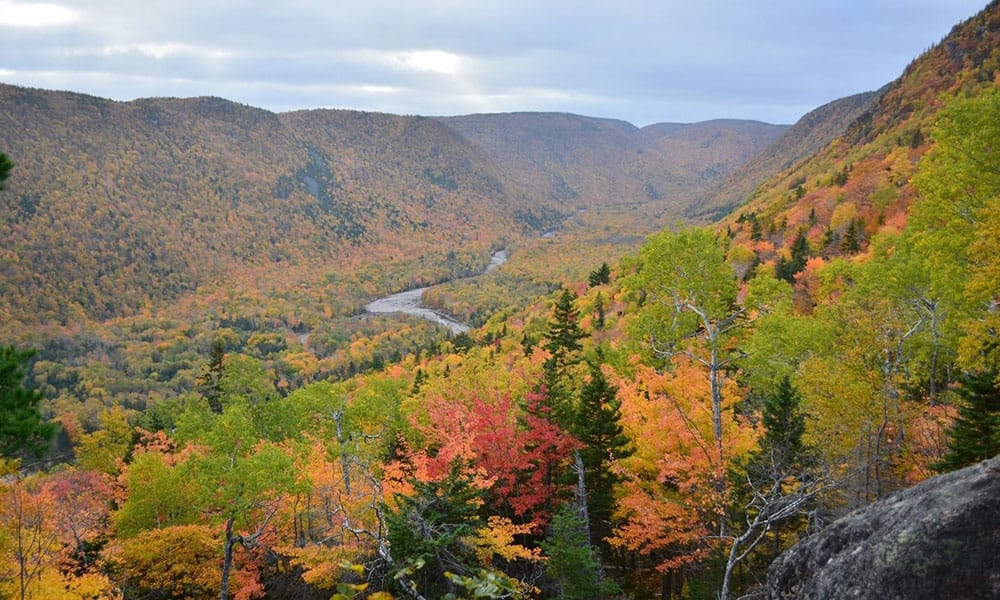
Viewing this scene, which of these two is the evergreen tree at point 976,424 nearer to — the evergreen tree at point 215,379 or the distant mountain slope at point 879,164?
the distant mountain slope at point 879,164

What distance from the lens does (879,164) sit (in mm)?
80750

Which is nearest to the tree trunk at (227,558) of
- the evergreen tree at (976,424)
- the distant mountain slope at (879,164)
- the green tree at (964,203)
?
the evergreen tree at (976,424)

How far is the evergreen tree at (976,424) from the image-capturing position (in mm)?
14000

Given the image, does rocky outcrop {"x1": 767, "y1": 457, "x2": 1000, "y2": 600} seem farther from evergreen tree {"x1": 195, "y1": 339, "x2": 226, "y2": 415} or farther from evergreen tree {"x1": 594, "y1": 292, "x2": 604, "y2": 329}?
evergreen tree {"x1": 594, "y1": 292, "x2": 604, "y2": 329}

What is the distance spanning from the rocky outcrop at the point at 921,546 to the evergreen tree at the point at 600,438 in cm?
1310

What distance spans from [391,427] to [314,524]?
393 inches

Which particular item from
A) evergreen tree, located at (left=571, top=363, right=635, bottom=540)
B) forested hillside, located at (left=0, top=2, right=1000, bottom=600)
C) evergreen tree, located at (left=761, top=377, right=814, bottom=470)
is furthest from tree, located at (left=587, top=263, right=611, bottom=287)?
evergreen tree, located at (left=761, top=377, right=814, bottom=470)

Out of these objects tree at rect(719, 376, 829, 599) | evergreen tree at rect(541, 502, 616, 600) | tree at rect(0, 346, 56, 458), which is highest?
tree at rect(0, 346, 56, 458)

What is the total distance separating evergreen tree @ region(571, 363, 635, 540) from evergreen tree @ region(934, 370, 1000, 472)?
10.2 meters

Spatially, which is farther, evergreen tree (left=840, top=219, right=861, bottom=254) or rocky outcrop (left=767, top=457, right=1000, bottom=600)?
evergreen tree (left=840, top=219, right=861, bottom=254)

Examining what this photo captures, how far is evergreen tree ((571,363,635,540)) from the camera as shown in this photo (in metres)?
21.9

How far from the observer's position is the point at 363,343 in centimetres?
15788

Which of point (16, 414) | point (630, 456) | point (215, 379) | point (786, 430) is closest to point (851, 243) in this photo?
point (630, 456)

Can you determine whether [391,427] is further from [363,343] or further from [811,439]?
[363,343]
